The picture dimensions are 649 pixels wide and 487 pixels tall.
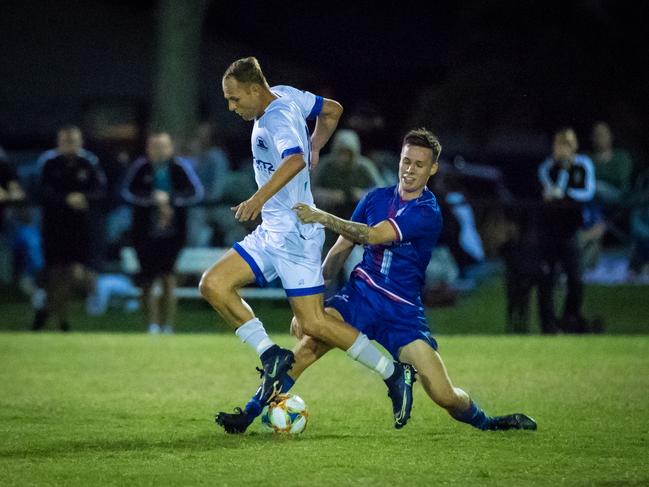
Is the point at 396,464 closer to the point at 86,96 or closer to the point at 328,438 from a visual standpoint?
the point at 328,438

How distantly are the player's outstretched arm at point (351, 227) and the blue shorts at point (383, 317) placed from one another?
0.42m

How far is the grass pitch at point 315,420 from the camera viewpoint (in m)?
6.98

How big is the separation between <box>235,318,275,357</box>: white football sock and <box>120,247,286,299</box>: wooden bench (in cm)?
713

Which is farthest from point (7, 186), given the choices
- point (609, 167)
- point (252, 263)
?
point (252, 263)

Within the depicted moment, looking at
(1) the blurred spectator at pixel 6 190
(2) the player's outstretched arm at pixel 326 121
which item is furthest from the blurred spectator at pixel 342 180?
(2) the player's outstretched arm at pixel 326 121

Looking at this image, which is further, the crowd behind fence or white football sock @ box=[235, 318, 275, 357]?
the crowd behind fence

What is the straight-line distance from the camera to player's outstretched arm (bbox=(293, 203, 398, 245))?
25.3ft

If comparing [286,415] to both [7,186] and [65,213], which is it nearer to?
[65,213]

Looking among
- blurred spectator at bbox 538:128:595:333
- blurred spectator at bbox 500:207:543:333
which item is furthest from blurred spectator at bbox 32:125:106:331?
blurred spectator at bbox 538:128:595:333

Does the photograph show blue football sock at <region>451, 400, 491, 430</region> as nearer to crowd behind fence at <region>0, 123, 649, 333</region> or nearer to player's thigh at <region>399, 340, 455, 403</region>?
player's thigh at <region>399, 340, 455, 403</region>

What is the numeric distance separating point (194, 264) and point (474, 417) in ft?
25.7

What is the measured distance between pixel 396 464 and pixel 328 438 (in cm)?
99

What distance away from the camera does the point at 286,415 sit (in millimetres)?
8148

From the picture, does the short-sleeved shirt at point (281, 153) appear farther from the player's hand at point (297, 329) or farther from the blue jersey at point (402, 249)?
the player's hand at point (297, 329)
